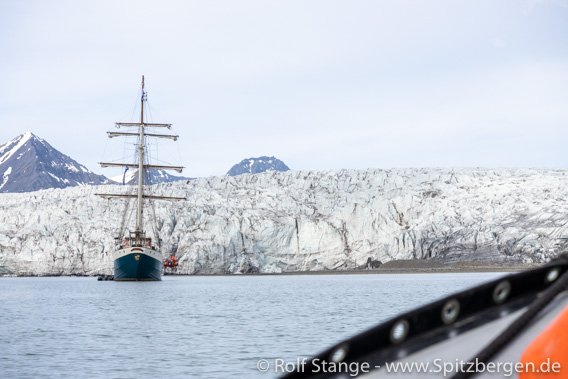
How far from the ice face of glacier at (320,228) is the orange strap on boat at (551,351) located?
5422cm

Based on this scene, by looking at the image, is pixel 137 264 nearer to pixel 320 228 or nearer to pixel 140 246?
pixel 140 246

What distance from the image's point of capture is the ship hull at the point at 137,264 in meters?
50.1

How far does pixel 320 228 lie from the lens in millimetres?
59281

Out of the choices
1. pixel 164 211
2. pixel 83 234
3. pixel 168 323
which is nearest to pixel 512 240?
pixel 164 211

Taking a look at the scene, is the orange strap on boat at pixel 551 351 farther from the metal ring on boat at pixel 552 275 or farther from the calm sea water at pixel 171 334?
the calm sea water at pixel 171 334

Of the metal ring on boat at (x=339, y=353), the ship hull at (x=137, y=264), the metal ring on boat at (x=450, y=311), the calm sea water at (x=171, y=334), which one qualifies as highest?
the metal ring on boat at (x=450, y=311)

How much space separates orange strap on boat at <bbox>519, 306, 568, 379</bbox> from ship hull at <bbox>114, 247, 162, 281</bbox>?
49273 millimetres

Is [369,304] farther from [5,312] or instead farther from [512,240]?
[512,240]

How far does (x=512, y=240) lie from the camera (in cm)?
5650

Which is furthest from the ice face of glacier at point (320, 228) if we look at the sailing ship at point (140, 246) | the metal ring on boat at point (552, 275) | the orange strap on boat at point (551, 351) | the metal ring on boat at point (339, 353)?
the orange strap on boat at point (551, 351)

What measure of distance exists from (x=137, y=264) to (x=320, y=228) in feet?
56.3

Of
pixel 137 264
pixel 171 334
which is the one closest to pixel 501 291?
pixel 171 334

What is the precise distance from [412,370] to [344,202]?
60.9 m

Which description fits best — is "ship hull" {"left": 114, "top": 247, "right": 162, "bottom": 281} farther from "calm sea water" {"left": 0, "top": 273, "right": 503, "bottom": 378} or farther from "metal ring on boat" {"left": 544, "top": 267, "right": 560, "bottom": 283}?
"metal ring on boat" {"left": 544, "top": 267, "right": 560, "bottom": 283}
